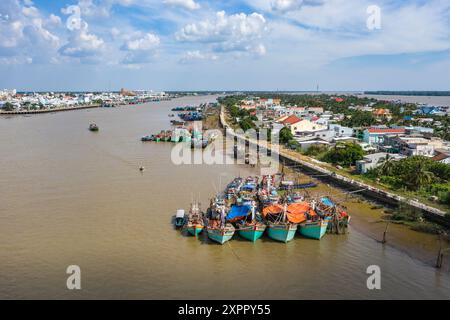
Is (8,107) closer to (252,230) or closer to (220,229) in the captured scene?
(220,229)

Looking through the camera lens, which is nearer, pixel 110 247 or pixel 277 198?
pixel 110 247

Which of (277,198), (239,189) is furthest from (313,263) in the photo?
(239,189)

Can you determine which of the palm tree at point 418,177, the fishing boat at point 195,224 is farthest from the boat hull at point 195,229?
the palm tree at point 418,177

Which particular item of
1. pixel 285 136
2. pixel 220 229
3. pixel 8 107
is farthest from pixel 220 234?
pixel 8 107

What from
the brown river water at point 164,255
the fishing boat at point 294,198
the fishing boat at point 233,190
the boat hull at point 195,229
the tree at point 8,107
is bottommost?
the brown river water at point 164,255

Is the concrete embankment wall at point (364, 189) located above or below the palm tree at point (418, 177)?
below

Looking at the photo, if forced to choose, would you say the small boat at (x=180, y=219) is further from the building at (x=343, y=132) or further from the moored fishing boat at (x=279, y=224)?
the building at (x=343, y=132)
